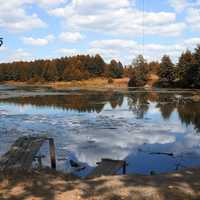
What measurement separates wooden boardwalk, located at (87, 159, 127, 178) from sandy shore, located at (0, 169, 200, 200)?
11.7 feet

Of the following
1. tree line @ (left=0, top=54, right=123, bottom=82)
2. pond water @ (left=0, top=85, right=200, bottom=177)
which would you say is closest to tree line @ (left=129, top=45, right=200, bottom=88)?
tree line @ (left=0, top=54, right=123, bottom=82)

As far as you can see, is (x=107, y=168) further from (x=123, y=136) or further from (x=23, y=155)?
(x=123, y=136)

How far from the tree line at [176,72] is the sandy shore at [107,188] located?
75.4 m

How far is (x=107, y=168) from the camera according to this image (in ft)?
48.5

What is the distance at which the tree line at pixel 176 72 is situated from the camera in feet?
286

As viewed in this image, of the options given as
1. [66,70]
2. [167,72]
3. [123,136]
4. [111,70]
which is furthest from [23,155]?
[66,70]

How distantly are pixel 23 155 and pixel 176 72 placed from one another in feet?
276

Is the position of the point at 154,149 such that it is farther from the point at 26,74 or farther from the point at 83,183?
the point at 26,74

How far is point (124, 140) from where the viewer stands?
23.2 meters

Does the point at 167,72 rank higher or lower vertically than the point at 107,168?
higher

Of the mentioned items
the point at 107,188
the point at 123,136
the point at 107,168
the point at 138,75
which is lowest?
the point at 123,136

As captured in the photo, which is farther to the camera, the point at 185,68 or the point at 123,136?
the point at 185,68

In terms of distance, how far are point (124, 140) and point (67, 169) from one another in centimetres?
784

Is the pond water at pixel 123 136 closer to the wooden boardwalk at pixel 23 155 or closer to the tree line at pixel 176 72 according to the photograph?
the wooden boardwalk at pixel 23 155
